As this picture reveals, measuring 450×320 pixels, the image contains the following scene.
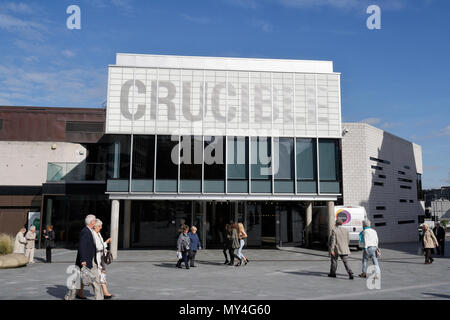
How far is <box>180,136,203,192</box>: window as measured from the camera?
1914cm

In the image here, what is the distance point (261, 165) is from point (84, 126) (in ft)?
50.2

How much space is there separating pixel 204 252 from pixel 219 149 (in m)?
5.80

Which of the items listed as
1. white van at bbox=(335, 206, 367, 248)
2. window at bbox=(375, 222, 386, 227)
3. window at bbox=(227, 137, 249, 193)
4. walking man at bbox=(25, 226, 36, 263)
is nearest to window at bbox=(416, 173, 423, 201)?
window at bbox=(375, 222, 386, 227)

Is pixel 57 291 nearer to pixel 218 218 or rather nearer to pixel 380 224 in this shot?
pixel 218 218

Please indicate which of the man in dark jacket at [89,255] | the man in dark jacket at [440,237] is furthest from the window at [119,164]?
the man in dark jacket at [440,237]

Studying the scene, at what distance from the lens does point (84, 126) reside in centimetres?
2744

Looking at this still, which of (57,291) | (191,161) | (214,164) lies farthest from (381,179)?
(57,291)

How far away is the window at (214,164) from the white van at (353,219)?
23.6 ft

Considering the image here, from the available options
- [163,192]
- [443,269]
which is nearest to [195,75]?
[163,192]

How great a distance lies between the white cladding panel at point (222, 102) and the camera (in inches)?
748

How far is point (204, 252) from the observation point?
19.9 metres

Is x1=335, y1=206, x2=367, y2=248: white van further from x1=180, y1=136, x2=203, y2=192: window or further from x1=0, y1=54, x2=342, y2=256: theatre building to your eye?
x1=180, y1=136, x2=203, y2=192: window
